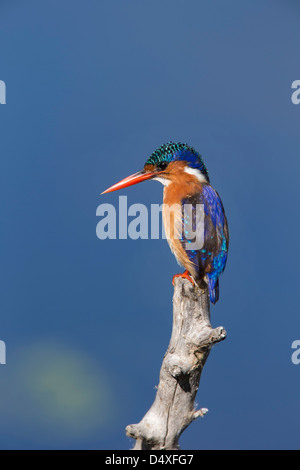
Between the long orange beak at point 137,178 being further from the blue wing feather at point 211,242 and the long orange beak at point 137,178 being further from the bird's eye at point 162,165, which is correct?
the blue wing feather at point 211,242

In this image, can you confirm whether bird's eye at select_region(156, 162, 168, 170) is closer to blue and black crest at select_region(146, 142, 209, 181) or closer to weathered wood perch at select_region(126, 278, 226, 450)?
blue and black crest at select_region(146, 142, 209, 181)

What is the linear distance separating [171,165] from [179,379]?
3.00 feet

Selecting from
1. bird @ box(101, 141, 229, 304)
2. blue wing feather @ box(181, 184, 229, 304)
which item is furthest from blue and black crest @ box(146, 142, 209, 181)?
blue wing feather @ box(181, 184, 229, 304)

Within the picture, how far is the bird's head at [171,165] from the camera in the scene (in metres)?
2.01

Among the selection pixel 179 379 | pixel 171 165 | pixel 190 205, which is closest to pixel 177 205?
pixel 190 205

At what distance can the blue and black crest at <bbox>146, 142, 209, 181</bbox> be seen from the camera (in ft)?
6.59

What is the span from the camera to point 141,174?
81.2 inches

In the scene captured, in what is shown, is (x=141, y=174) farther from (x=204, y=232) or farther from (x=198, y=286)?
(x=198, y=286)

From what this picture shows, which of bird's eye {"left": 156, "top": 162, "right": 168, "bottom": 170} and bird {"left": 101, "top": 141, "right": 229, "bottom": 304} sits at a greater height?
bird's eye {"left": 156, "top": 162, "right": 168, "bottom": 170}

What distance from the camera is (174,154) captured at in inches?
79.3

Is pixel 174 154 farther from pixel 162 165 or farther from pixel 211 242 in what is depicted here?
pixel 211 242

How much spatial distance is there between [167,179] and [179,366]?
0.82 meters

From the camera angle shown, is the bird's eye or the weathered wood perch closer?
the weathered wood perch

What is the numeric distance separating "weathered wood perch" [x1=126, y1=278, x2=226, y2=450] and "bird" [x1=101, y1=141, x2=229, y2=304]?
91 mm
